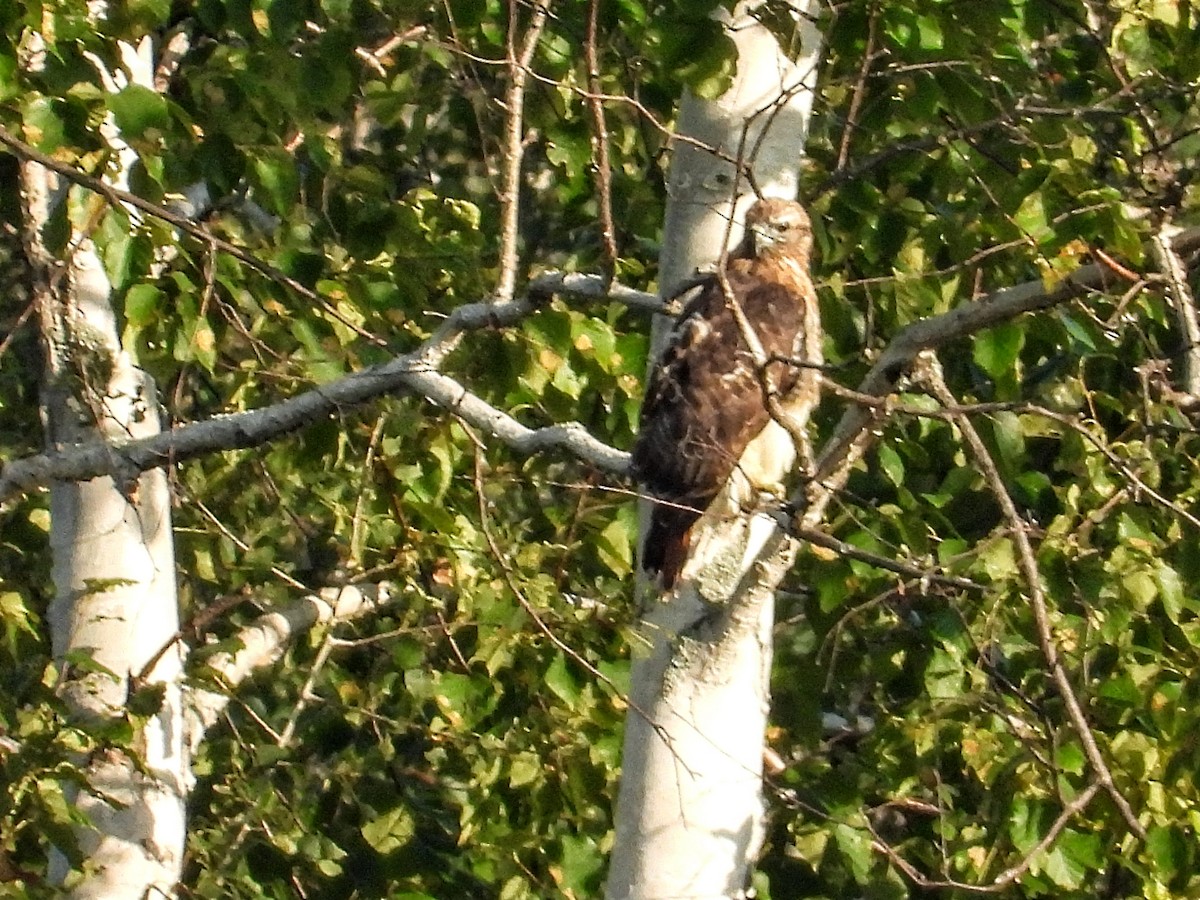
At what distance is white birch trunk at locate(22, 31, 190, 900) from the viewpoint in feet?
10.9

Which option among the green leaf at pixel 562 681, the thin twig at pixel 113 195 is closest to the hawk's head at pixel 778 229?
the green leaf at pixel 562 681

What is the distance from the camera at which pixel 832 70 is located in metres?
4.14

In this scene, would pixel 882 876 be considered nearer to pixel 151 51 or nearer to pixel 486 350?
pixel 486 350

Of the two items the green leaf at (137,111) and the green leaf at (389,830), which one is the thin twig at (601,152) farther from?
the green leaf at (389,830)

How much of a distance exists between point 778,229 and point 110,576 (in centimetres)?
176

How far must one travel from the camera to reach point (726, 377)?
3941 millimetres

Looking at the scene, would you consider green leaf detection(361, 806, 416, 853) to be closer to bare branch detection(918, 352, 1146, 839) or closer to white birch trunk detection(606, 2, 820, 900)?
white birch trunk detection(606, 2, 820, 900)

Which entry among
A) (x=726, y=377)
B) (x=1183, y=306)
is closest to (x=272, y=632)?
(x=726, y=377)

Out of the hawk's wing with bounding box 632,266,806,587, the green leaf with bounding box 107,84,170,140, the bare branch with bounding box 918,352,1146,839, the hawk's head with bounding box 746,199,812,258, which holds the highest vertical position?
the hawk's head with bounding box 746,199,812,258

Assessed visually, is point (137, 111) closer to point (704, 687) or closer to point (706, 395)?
point (704, 687)

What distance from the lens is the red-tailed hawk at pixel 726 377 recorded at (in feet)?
12.3

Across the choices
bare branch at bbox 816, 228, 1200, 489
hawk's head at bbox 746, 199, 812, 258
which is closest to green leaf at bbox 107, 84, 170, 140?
bare branch at bbox 816, 228, 1200, 489

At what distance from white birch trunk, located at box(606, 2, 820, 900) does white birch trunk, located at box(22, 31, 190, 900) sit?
90cm

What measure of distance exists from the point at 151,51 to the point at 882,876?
2475 millimetres
